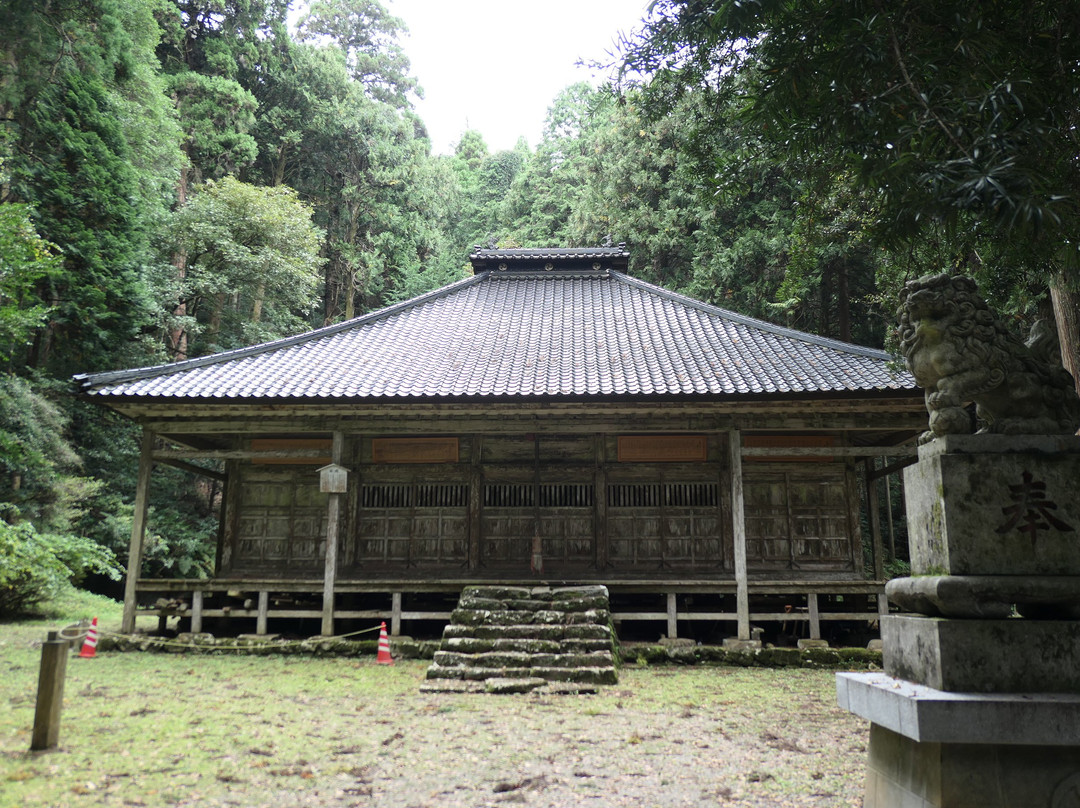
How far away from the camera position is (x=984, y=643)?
323 centimetres

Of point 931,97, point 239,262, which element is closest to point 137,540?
point 931,97

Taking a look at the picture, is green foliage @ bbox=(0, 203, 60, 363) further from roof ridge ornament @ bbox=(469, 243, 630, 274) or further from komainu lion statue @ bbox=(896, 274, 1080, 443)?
komainu lion statue @ bbox=(896, 274, 1080, 443)

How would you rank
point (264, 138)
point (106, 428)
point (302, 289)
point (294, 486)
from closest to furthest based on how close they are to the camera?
1. point (294, 486)
2. point (106, 428)
3. point (302, 289)
4. point (264, 138)

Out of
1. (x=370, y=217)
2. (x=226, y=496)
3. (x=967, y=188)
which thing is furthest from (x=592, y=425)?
(x=370, y=217)

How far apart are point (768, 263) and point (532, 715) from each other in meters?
15.2

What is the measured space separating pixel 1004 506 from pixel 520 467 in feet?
30.6

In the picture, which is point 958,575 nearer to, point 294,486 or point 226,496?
point 294,486

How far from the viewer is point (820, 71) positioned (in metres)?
4.88

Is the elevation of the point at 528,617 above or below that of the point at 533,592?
below

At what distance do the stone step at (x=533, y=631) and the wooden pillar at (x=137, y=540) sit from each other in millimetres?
5253

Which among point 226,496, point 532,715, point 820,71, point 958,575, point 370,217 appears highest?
point 370,217

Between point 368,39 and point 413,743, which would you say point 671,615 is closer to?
point 413,743

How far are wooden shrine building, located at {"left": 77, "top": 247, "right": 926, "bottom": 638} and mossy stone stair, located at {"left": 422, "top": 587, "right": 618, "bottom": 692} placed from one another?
102 centimetres

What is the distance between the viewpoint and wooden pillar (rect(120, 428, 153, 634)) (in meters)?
10.7
